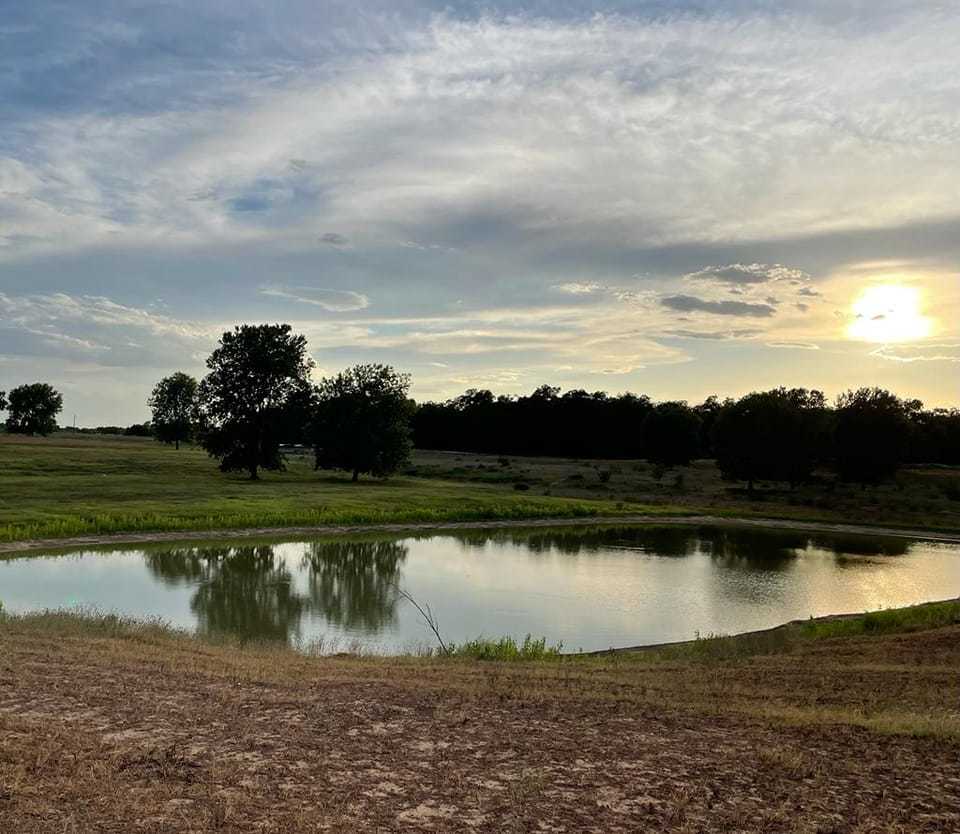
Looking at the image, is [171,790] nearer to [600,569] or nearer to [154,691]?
[154,691]

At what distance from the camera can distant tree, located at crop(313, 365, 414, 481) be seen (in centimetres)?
7444

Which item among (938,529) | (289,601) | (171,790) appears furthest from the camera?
(938,529)

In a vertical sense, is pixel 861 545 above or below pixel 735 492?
below

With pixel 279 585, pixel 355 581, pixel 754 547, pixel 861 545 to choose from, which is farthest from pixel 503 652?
pixel 861 545

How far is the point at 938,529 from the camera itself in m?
55.6

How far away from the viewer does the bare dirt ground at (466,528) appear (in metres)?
36.2

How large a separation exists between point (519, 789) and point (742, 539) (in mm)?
44382

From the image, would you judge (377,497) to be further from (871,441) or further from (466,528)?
(871,441)

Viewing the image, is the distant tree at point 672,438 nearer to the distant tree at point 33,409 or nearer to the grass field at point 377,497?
the grass field at point 377,497

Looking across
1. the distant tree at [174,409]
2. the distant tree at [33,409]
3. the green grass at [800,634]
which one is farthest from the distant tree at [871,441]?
the distant tree at [33,409]

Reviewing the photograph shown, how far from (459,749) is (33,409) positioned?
15491 cm

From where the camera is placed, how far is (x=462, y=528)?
4969 cm

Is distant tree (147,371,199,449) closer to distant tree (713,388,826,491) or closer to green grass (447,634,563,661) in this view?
distant tree (713,388,826,491)

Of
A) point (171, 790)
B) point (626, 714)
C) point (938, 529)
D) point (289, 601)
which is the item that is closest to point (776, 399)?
point (938, 529)
